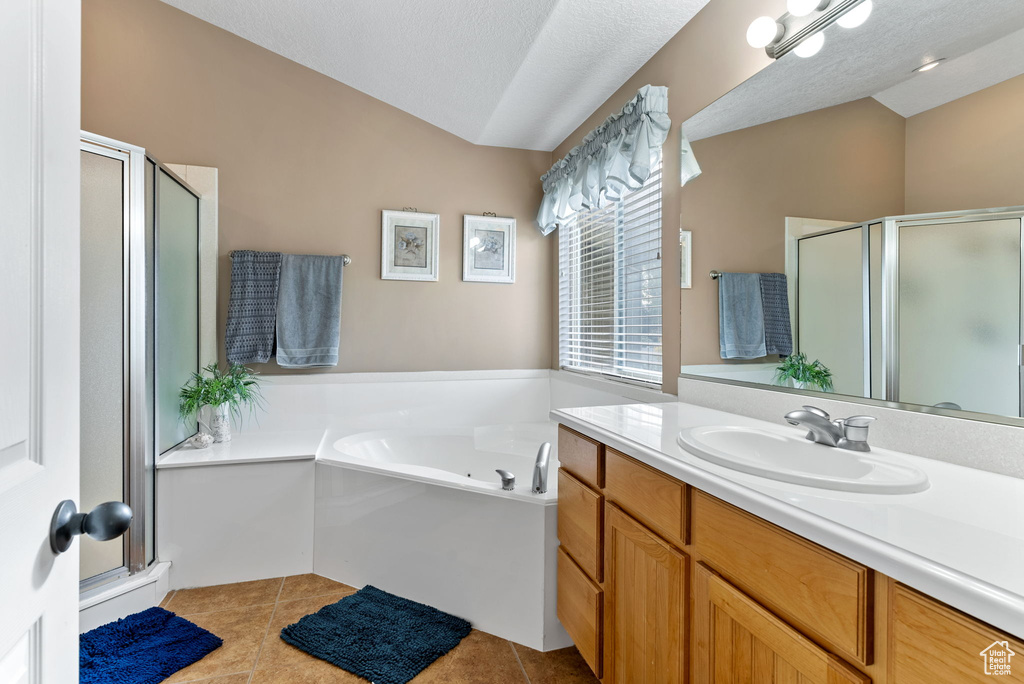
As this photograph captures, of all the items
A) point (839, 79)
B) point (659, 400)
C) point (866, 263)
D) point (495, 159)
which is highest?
point (495, 159)

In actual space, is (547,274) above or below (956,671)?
above

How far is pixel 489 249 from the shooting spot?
315 centimetres

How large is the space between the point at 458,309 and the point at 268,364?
3.71ft

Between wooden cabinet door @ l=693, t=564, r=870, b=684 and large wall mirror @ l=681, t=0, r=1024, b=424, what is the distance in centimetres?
62

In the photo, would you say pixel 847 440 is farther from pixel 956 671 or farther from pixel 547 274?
pixel 547 274

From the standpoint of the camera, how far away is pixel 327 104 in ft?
9.48

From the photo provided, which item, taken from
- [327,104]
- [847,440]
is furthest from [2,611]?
[327,104]

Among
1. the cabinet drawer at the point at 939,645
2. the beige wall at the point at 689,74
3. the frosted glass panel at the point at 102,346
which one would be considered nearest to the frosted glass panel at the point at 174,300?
the frosted glass panel at the point at 102,346

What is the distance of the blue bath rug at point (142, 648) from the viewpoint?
1604mm

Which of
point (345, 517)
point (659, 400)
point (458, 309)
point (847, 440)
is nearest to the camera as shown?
point (847, 440)

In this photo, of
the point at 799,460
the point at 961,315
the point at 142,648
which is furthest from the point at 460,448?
the point at 961,315

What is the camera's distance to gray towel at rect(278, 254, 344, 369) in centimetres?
275

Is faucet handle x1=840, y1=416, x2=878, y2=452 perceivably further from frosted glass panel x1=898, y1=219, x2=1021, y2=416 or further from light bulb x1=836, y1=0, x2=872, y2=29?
light bulb x1=836, y1=0, x2=872, y2=29

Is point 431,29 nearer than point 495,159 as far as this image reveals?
Yes
